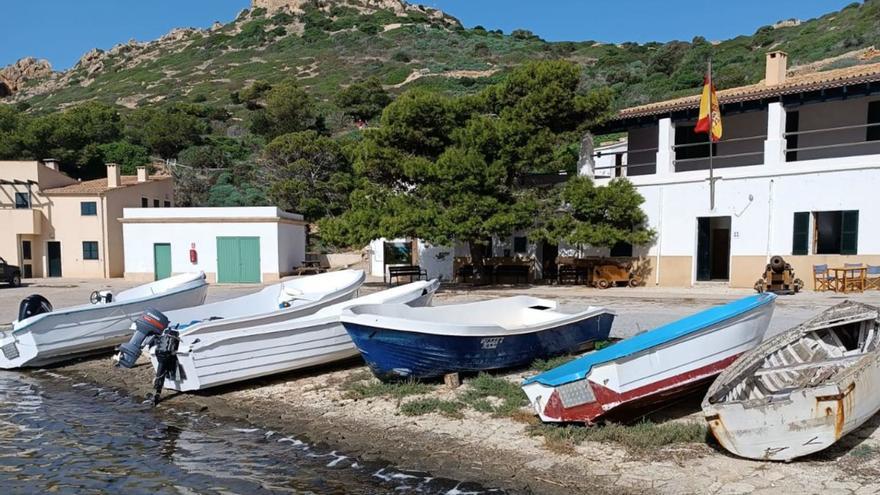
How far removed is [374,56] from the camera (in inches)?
3684

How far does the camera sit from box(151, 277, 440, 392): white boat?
921 cm

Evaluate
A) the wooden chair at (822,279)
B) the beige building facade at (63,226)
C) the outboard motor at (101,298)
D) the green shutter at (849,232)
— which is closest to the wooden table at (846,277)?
the wooden chair at (822,279)

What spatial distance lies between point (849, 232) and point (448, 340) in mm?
14900

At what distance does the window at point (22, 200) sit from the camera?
3167cm

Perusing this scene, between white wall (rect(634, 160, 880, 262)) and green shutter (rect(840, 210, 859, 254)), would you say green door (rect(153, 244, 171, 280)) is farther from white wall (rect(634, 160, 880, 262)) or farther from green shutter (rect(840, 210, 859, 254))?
green shutter (rect(840, 210, 859, 254))

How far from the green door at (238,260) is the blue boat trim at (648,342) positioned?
76.6ft

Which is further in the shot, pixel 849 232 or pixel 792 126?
pixel 792 126

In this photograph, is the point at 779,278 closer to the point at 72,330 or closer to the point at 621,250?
the point at 621,250

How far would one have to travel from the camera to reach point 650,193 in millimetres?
21297

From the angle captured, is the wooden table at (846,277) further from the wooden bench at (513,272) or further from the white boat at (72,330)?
the white boat at (72,330)

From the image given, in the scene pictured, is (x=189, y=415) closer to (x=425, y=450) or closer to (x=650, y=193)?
(x=425, y=450)

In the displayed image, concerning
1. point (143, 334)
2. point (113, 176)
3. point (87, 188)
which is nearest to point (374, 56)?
point (113, 176)

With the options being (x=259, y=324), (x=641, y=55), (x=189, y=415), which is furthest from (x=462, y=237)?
(x=641, y=55)

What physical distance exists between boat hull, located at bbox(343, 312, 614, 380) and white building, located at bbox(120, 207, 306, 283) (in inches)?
820
